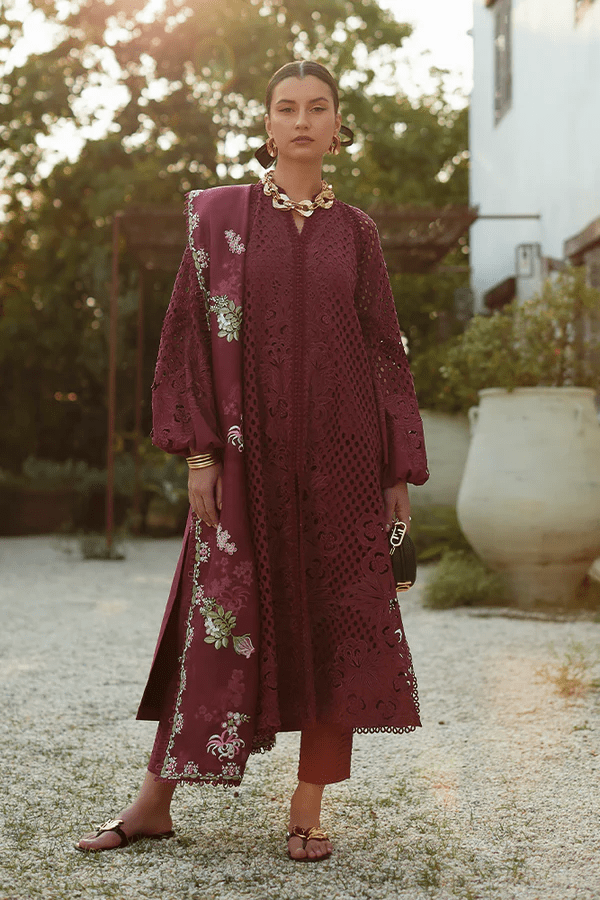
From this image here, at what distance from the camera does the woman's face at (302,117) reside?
2316 millimetres

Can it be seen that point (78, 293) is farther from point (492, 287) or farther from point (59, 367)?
point (492, 287)

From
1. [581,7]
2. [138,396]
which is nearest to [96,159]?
[138,396]

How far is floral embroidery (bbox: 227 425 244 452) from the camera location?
224 cm

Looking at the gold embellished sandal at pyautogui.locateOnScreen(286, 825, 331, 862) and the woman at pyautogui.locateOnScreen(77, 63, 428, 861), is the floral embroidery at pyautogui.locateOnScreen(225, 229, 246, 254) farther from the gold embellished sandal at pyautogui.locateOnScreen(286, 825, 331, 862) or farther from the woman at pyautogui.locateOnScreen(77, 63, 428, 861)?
the gold embellished sandal at pyautogui.locateOnScreen(286, 825, 331, 862)

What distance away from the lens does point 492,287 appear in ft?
36.0

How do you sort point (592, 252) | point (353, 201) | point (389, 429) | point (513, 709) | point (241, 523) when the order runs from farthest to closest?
point (353, 201) → point (592, 252) → point (513, 709) → point (389, 429) → point (241, 523)

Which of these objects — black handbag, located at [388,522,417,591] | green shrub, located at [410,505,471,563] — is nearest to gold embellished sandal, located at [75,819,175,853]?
black handbag, located at [388,522,417,591]

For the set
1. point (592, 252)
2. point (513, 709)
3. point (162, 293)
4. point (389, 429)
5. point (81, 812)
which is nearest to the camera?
point (389, 429)

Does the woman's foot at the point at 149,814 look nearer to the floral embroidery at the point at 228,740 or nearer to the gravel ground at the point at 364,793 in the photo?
the gravel ground at the point at 364,793

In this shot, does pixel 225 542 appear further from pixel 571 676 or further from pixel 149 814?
pixel 571 676

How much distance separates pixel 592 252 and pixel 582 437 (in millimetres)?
2366

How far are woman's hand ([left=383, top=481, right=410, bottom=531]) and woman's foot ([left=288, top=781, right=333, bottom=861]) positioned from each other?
0.59 metres

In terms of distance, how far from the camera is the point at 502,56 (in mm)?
10555

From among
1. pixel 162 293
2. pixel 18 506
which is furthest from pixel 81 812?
pixel 162 293
